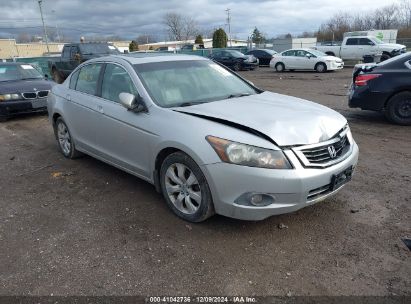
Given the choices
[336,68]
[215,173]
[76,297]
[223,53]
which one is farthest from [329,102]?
[223,53]

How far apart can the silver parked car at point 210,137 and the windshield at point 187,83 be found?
0.01 metres

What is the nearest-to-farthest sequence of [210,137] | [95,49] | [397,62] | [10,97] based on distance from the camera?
[210,137] < [397,62] < [10,97] < [95,49]

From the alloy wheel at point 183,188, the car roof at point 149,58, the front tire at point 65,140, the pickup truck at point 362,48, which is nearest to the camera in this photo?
the alloy wheel at point 183,188

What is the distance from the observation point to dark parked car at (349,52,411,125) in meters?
7.55

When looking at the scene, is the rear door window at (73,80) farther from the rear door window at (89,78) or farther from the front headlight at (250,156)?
the front headlight at (250,156)

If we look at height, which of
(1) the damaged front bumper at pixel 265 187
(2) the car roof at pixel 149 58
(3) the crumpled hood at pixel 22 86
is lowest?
(1) the damaged front bumper at pixel 265 187

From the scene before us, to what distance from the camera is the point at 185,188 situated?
3.79 meters

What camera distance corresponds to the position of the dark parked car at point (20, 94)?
936 cm

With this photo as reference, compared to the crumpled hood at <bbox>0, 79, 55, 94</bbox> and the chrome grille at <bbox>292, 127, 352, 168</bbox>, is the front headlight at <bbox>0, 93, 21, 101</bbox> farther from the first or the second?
the chrome grille at <bbox>292, 127, 352, 168</bbox>

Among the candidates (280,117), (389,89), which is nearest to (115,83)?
(280,117)

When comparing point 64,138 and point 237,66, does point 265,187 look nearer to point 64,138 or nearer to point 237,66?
point 64,138

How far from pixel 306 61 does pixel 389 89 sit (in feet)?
53.1

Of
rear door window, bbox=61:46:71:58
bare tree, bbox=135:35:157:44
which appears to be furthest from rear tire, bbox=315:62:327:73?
bare tree, bbox=135:35:157:44

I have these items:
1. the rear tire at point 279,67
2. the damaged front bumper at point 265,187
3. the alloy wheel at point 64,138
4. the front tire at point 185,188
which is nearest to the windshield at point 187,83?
the front tire at point 185,188
